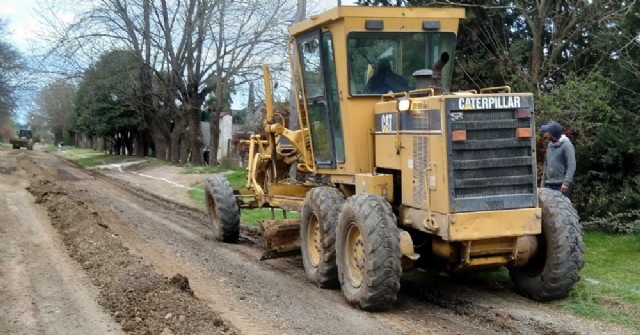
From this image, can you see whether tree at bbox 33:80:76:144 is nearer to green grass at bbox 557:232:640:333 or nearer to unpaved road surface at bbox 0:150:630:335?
unpaved road surface at bbox 0:150:630:335

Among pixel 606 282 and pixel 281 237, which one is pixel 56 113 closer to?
pixel 281 237

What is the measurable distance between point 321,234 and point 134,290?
208cm

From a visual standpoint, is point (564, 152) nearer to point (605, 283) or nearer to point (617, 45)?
point (605, 283)

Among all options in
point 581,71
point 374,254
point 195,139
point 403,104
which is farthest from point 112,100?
point 374,254

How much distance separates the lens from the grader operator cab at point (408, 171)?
7.29 meters

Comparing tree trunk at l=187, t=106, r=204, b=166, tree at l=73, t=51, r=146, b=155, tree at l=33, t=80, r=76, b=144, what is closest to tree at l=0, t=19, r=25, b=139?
tree at l=73, t=51, r=146, b=155

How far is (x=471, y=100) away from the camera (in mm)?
7309

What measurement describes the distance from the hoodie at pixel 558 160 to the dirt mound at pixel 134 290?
5137 millimetres

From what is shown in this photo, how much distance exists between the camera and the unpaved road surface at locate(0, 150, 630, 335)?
684 centimetres

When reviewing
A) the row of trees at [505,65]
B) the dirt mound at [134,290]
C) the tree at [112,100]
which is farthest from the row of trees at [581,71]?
the tree at [112,100]

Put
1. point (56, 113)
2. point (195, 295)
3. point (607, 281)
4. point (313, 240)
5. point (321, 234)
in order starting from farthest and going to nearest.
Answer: point (56, 113)
point (313, 240)
point (607, 281)
point (321, 234)
point (195, 295)

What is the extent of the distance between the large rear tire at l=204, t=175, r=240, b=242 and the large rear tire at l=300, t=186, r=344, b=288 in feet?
9.93

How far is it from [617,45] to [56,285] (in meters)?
10.2

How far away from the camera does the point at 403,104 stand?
7715 millimetres
